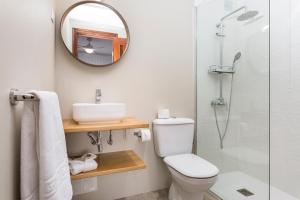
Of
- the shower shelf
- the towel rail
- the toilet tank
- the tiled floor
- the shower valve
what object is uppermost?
the shower shelf

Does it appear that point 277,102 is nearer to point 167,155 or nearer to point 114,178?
point 167,155

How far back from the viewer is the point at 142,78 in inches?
72.4

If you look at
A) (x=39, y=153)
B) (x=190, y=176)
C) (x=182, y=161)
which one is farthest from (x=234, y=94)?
(x=39, y=153)

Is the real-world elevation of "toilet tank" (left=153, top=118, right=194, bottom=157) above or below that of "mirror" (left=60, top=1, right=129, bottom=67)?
below

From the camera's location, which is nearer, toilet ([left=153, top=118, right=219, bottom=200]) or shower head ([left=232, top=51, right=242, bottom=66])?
toilet ([left=153, top=118, right=219, bottom=200])

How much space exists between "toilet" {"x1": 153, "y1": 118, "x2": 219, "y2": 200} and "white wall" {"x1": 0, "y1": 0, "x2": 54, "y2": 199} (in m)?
1.11

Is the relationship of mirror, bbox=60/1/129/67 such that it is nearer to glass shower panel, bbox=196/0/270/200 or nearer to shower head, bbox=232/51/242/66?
glass shower panel, bbox=196/0/270/200

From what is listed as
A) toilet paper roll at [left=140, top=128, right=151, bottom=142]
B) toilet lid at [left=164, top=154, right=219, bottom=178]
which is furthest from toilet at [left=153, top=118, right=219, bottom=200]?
toilet paper roll at [left=140, top=128, right=151, bottom=142]

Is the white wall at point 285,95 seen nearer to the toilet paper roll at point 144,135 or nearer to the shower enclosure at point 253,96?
the shower enclosure at point 253,96

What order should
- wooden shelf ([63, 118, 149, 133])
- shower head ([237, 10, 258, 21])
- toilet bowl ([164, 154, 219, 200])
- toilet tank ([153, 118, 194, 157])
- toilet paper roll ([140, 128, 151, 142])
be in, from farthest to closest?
toilet tank ([153, 118, 194, 157]), shower head ([237, 10, 258, 21]), toilet paper roll ([140, 128, 151, 142]), toilet bowl ([164, 154, 219, 200]), wooden shelf ([63, 118, 149, 133])

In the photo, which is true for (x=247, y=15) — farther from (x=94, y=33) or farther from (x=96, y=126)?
(x=96, y=126)

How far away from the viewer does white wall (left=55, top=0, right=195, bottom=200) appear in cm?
162

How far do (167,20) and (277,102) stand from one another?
1343mm

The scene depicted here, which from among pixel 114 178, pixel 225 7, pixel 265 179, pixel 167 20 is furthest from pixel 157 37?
pixel 265 179
